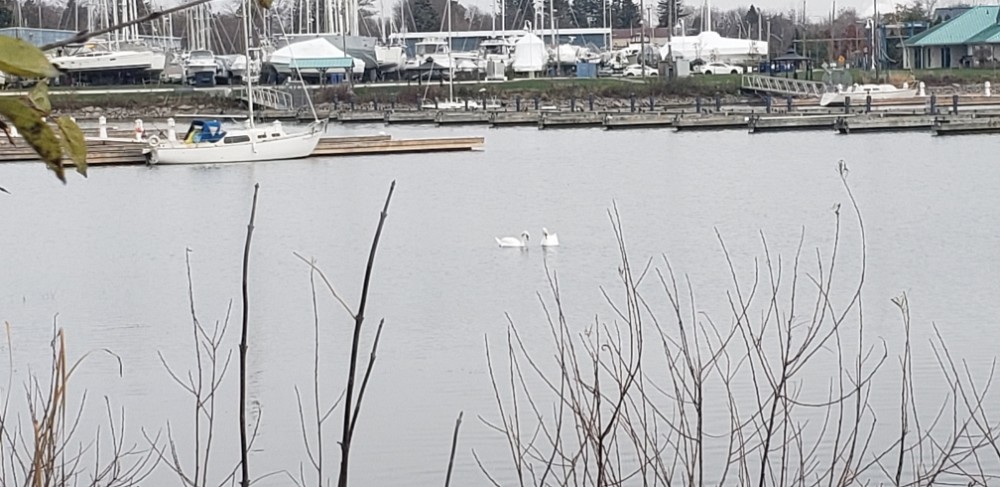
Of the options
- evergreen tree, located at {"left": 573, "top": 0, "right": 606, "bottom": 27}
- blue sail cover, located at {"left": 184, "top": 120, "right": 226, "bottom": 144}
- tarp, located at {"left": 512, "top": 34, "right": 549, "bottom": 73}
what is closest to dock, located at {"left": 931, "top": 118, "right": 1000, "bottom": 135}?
blue sail cover, located at {"left": 184, "top": 120, "right": 226, "bottom": 144}

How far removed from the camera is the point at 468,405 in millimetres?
10945

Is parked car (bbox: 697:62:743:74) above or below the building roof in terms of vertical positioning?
below

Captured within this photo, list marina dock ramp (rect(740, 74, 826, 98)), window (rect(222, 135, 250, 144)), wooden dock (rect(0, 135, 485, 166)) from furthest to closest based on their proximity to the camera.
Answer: marina dock ramp (rect(740, 74, 826, 98)) → wooden dock (rect(0, 135, 485, 166)) → window (rect(222, 135, 250, 144))

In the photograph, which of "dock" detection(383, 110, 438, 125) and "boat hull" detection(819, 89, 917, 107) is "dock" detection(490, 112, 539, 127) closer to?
"dock" detection(383, 110, 438, 125)

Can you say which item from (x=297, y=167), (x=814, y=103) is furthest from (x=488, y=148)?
(x=814, y=103)

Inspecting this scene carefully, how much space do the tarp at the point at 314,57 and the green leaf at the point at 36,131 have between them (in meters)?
61.0

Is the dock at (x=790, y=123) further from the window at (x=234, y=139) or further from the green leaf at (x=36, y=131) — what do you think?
the green leaf at (x=36, y=131)

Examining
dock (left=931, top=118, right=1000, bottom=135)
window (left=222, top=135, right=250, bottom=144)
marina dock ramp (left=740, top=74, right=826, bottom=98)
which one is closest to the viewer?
window (left=222, top=135, right=250, bottom=144)

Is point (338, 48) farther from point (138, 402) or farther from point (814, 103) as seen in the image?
point (138, 402)

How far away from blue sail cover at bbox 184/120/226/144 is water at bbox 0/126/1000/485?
665 mm

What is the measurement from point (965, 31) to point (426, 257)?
48.6m

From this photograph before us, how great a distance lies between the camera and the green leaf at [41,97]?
45.6 inches

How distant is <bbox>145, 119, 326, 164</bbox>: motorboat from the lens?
3441cm

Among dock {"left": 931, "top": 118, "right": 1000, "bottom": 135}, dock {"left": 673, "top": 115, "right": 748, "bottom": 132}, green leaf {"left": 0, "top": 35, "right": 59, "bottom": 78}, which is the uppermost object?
green leaf {"left": 0, "top": 35, "right": 59, "bottom": 78}
